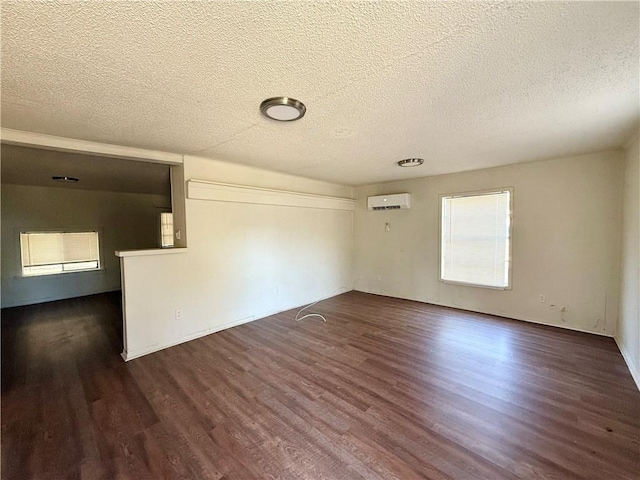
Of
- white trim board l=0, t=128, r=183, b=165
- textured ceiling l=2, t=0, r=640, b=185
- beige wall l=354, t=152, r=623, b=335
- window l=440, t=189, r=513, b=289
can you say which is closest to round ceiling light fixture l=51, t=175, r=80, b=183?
white trim board l=0, t=128, r=183, b=165

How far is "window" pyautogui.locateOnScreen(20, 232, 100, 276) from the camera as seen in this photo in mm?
5234

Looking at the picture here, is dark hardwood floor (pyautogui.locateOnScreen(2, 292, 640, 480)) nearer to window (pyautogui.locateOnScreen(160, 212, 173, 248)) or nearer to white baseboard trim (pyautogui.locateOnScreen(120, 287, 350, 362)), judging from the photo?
white baseboard trim (pyautogui.locateOnScreen(120, 287, 350, 362))

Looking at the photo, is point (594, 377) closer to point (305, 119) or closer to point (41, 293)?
point (305, 119)

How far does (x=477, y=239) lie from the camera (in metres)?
4.25

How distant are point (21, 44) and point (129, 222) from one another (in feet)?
20.5

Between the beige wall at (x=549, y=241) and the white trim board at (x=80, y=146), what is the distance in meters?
4.09

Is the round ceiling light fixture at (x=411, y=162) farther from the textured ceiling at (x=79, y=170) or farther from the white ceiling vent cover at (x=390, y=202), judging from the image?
the textured ceiling at (x=79, y=170)

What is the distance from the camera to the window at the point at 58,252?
5.23 meters

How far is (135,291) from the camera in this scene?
2.94 m

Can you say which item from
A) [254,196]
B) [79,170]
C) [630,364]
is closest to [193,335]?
[254,196]

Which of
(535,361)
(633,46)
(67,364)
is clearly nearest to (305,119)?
(633,46)

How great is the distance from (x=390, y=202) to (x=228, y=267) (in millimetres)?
3172

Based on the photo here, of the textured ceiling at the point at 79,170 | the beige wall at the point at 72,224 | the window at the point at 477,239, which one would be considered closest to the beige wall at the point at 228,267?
the textured ceiling at the point at 79,170

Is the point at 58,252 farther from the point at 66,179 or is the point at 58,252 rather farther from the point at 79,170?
the point at 79,170
